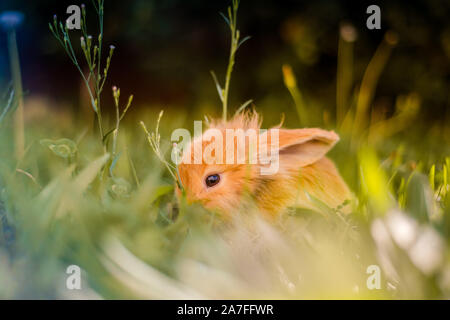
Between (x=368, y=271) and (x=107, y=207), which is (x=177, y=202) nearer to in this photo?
(x=107, y=207)

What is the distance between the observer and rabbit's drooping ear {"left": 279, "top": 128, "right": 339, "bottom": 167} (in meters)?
1.42

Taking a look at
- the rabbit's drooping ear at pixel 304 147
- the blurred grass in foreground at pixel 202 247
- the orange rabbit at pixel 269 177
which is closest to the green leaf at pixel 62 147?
the blurred grass in foreground at pixel 202 247

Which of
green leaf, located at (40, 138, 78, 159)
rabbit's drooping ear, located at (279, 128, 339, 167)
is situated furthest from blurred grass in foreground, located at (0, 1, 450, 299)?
rabbit's drooping ear, located at (279, 128, 339, 167)

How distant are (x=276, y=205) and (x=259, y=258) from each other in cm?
40

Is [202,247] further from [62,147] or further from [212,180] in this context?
[62,147]

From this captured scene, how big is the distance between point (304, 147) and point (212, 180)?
306 millimetres

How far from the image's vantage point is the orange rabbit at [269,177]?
136cm

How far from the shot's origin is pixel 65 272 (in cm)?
92

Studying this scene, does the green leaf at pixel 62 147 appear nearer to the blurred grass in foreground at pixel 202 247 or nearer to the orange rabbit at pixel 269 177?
the blurred grass in foreground at pixel 202 247

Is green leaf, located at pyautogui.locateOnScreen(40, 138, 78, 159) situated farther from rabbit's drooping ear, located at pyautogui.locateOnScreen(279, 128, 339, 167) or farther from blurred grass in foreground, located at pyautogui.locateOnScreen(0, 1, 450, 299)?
rabbit's drooping ear, located at pyautogui.locateOnScreen(279, 128, 339, 167)

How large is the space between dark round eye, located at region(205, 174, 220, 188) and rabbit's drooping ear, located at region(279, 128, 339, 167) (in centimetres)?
21

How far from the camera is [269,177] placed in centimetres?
142

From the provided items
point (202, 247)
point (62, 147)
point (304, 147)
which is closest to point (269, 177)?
point (304, 147)
